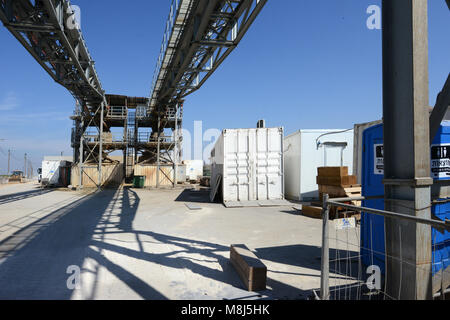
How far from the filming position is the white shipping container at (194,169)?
3874cm

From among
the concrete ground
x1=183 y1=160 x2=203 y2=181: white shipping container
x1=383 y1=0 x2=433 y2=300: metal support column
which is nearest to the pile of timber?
the concrete ground

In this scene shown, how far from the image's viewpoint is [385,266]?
11.5 ft

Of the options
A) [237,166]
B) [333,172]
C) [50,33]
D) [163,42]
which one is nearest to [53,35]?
[50,33]

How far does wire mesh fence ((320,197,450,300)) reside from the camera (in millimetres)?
2949

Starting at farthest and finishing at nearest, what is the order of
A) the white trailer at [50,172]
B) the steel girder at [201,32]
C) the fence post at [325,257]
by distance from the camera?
the white trailer at [50,172] → the steel girder at [201,32] → the fence post at [325,257]

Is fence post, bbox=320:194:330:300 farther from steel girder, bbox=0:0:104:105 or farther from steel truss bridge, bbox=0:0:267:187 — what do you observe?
steel girder, bbox=0:0:104:105

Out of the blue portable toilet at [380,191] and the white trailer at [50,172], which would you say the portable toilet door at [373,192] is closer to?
the blue portable toilet at [380,191]

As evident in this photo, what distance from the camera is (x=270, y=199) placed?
1348 cm

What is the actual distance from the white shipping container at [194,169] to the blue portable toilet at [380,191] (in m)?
34.2

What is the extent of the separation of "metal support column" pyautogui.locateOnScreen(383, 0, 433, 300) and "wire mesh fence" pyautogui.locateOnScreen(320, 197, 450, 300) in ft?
0.04

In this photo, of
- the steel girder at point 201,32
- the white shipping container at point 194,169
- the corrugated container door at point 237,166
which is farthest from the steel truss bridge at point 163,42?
the white shipping container at point 194,169

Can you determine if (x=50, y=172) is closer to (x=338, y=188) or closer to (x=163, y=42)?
(x=163, y=42)
